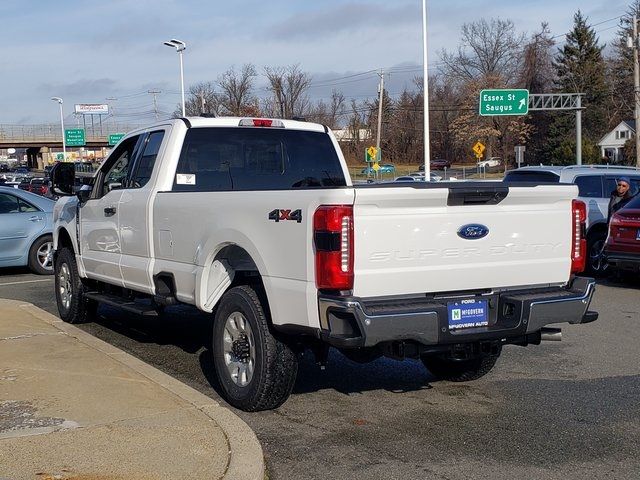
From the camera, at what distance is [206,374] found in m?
7.26

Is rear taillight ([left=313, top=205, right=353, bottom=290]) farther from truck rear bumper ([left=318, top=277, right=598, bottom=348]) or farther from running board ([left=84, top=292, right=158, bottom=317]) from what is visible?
running board ([left=84, top=292, right=158, bottom=317])

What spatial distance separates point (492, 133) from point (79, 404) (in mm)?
84528

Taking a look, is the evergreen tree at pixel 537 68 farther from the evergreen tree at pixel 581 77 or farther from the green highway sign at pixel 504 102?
the green highway sign at pixel 504 102

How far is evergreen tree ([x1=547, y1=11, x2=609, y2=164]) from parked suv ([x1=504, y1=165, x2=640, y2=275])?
6568cm

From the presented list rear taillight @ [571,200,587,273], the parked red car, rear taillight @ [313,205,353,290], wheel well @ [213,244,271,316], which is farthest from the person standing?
rear taillight @ [313,205,353,290]

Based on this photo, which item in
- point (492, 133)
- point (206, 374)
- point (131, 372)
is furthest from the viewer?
point (492, 133)

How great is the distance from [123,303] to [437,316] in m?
3.86

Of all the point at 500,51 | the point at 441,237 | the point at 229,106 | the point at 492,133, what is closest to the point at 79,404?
the point at 441,237

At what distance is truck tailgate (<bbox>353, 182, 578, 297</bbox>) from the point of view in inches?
201

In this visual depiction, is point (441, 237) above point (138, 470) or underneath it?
above

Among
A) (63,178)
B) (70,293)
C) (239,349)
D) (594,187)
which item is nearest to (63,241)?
(70,293)

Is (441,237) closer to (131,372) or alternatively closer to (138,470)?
(138,470)

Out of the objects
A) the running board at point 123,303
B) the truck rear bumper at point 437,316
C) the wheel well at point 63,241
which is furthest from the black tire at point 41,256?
the truck rear bumper at point 437,316

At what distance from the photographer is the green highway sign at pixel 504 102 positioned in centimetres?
4050
